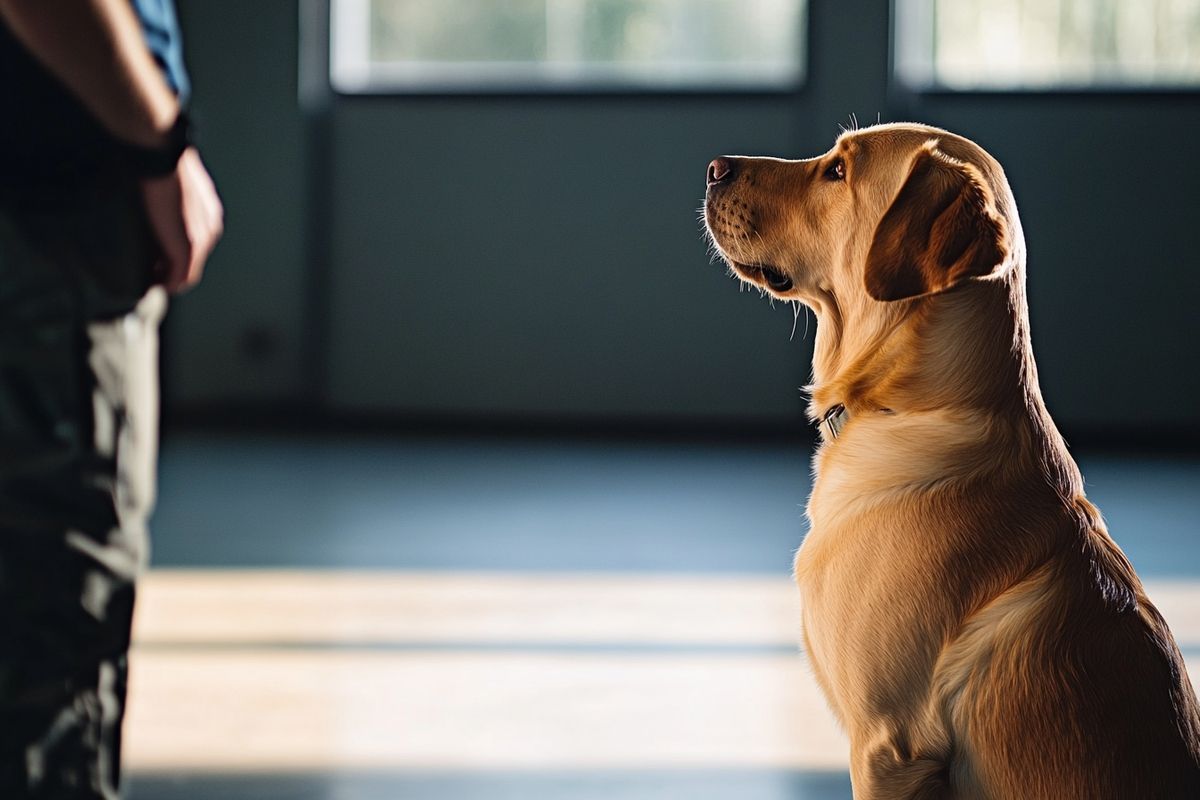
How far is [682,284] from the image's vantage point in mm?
5523

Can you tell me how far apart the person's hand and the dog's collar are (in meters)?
0.70

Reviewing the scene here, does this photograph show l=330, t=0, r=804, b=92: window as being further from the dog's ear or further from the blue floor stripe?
the dog's ear

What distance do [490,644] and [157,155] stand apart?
1.81 m

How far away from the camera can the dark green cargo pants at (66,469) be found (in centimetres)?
96

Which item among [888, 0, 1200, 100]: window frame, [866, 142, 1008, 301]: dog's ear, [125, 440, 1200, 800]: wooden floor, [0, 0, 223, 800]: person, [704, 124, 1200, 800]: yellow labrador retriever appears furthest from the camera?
[888, 0, 1200, 100]: window frame

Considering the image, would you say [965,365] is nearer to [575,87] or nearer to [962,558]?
[962,558]

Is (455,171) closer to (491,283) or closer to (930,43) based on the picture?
(491,283)

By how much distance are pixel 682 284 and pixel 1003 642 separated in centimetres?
441

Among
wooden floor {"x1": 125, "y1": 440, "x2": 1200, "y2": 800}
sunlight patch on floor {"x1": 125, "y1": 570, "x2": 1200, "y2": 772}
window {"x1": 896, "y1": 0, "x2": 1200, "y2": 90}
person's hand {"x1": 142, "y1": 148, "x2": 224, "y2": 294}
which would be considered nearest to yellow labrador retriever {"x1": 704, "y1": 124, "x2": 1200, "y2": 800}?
person's hand {"x1": 142, "y1": 148, "x2": 224, "y2": 294}

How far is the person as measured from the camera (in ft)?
3.12

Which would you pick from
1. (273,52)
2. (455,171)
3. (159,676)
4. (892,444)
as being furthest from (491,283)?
(892,444)

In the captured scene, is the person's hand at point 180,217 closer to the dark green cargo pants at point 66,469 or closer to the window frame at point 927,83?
the dark green cargo pants at point 66,469

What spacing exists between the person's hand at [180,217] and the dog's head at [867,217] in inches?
25.5

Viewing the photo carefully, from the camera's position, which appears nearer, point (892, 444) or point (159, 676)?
point (892, 444)
